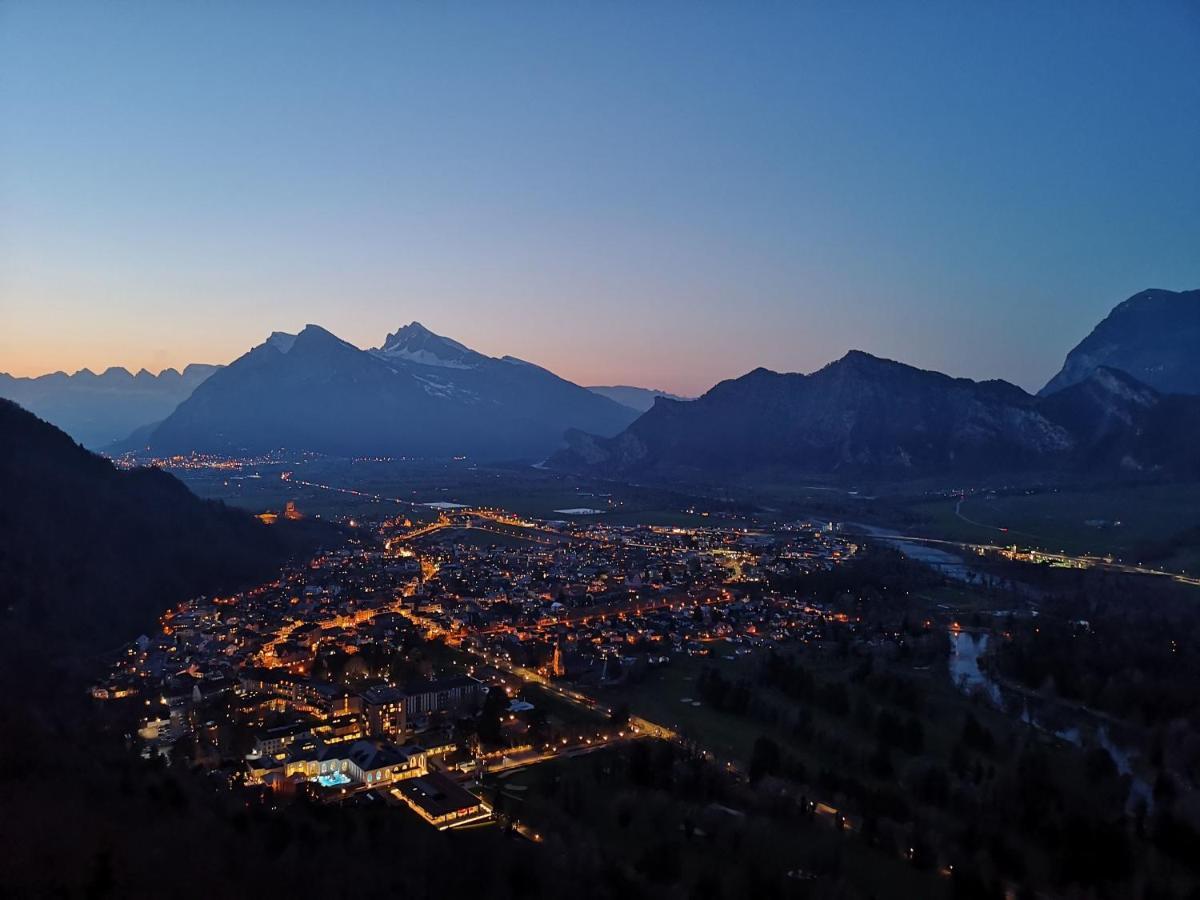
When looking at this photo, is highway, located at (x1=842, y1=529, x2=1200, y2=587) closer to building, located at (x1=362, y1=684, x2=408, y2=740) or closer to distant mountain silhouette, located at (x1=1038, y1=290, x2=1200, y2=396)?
building, located at (x1=362, y1=684, x2=408, y2=740)

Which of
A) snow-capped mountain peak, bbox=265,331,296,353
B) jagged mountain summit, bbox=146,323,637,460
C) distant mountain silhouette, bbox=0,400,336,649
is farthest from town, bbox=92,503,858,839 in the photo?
snow-capped mountain peak, bbox=265,331,296,353

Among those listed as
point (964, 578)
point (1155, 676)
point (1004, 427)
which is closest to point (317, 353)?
point (1004, 427)

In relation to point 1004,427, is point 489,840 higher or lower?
lower

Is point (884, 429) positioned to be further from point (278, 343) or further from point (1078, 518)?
point (278, 343)

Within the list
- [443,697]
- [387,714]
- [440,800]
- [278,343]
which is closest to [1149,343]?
[443,697]

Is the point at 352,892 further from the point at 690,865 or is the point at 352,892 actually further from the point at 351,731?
the point at 351,731

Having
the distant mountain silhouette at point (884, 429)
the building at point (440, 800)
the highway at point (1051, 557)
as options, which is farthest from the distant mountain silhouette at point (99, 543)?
the distant mountain silhouette at point (884, 429)
